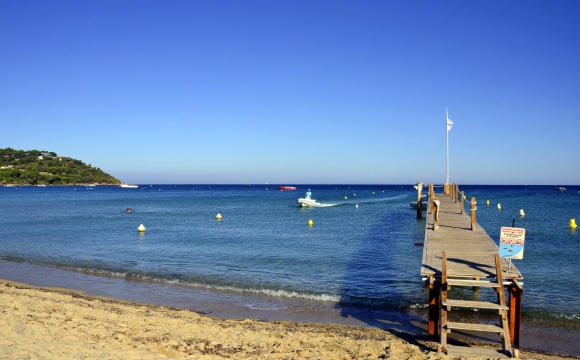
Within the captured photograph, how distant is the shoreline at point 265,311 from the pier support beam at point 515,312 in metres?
0.29

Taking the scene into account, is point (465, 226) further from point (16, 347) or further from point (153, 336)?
point (16, 347)

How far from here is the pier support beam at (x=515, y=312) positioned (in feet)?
31.2

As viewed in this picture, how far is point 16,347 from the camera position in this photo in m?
8.07

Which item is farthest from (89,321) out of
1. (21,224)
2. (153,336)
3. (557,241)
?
(21,224)

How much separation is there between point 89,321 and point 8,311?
2100 mm

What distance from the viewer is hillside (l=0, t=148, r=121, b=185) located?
152m

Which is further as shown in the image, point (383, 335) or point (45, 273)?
point (45, 273)

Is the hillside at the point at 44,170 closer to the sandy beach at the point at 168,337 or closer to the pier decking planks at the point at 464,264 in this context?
the sandy beach at the point at 168,337

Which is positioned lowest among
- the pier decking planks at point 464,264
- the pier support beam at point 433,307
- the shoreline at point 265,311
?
the shoreline at point 265,311

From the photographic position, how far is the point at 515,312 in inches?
379

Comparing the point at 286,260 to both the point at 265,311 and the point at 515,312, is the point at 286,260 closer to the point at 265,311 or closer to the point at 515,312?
the point at 265,311

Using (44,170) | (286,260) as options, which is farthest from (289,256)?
(44,170)

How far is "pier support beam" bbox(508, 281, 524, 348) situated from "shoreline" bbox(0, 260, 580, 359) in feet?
0.96

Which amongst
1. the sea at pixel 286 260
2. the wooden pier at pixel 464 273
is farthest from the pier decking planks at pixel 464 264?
the sea at pixel 286 260
